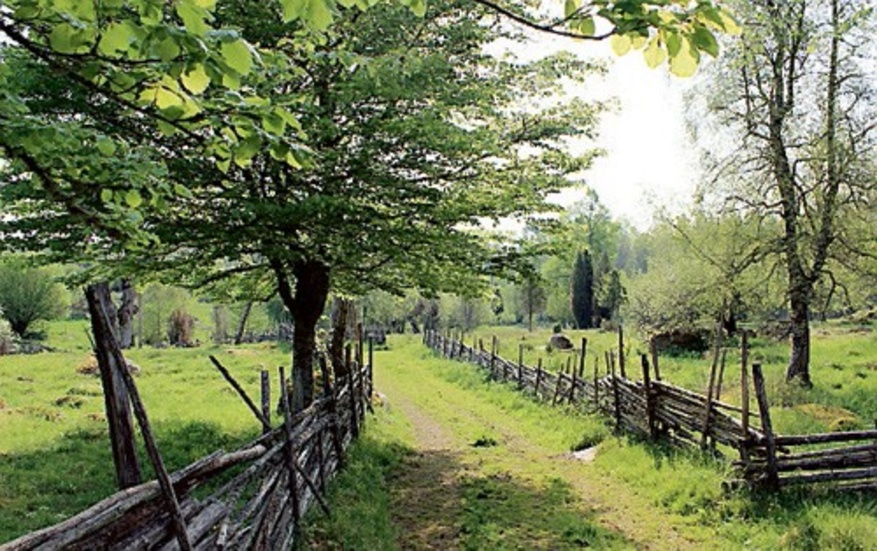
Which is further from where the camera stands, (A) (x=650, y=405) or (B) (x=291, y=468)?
(A) (x=650, y=405)

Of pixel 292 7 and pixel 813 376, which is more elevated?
pixel 292 7

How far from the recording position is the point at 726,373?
18609 mm

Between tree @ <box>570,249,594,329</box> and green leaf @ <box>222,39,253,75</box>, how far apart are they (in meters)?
50.6

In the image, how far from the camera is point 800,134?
51.8 feet

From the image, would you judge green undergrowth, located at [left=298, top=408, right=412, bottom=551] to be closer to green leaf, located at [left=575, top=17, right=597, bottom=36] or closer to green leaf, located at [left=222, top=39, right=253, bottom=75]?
green leaf, located at [left=222, top=39, right=253, bottom=75]

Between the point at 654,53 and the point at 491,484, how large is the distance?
8.68 metres

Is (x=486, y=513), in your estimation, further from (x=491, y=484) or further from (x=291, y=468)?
(x=291, y=468)

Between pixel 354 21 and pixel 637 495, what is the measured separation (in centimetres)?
762

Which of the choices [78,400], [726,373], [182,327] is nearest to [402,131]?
[78,400]

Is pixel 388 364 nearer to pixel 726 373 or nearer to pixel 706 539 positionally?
pixel 726 373

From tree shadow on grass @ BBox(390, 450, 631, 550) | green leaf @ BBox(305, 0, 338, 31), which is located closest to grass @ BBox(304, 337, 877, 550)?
tree shadow on grass @ BBox(390, 450, 631, 550)

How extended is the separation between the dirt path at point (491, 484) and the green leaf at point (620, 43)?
637 centimetres

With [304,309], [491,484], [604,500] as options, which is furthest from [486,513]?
[304,309]

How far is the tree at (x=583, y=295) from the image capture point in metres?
51.7
